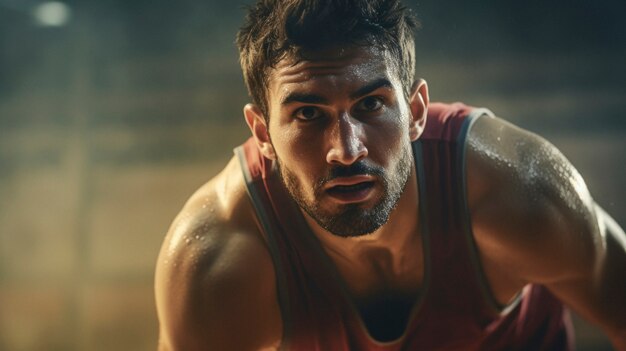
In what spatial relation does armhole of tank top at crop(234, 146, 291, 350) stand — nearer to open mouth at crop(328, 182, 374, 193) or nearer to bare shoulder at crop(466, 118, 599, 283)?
open mouth at crop(328, 182, 374, 193)

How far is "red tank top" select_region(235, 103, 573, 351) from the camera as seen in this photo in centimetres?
79

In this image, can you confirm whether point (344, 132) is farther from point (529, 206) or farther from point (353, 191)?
point (529, 206)

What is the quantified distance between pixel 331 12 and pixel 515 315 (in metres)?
0.48

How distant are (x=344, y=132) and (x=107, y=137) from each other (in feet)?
3.06

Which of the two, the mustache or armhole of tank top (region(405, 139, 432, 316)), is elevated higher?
the mustache

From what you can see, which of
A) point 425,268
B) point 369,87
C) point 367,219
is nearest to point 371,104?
point 369,87

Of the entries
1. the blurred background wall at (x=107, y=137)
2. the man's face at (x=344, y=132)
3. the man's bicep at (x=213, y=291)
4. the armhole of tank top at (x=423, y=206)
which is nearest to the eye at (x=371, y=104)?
the man's face at (x=344, y=132)

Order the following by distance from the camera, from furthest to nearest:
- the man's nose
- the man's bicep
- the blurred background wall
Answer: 1. the blurred background wall
2. the man's bicep
3. the man's nose

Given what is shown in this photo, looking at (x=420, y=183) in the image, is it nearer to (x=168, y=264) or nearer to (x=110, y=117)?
(x=168, y=264)

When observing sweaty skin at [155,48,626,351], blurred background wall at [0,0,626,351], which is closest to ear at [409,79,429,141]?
sweaty skin at [155,48,626,351]

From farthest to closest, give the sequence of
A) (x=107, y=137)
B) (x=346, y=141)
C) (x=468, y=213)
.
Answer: (x=107, y=137) < (x=468, y=213) < (x=346, y=141)

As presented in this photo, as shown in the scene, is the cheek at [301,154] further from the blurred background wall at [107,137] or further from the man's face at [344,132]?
the blurred background wall at [107,137]

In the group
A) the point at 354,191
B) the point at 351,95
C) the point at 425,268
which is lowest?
the point at 425,268

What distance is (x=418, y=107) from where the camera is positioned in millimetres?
791
